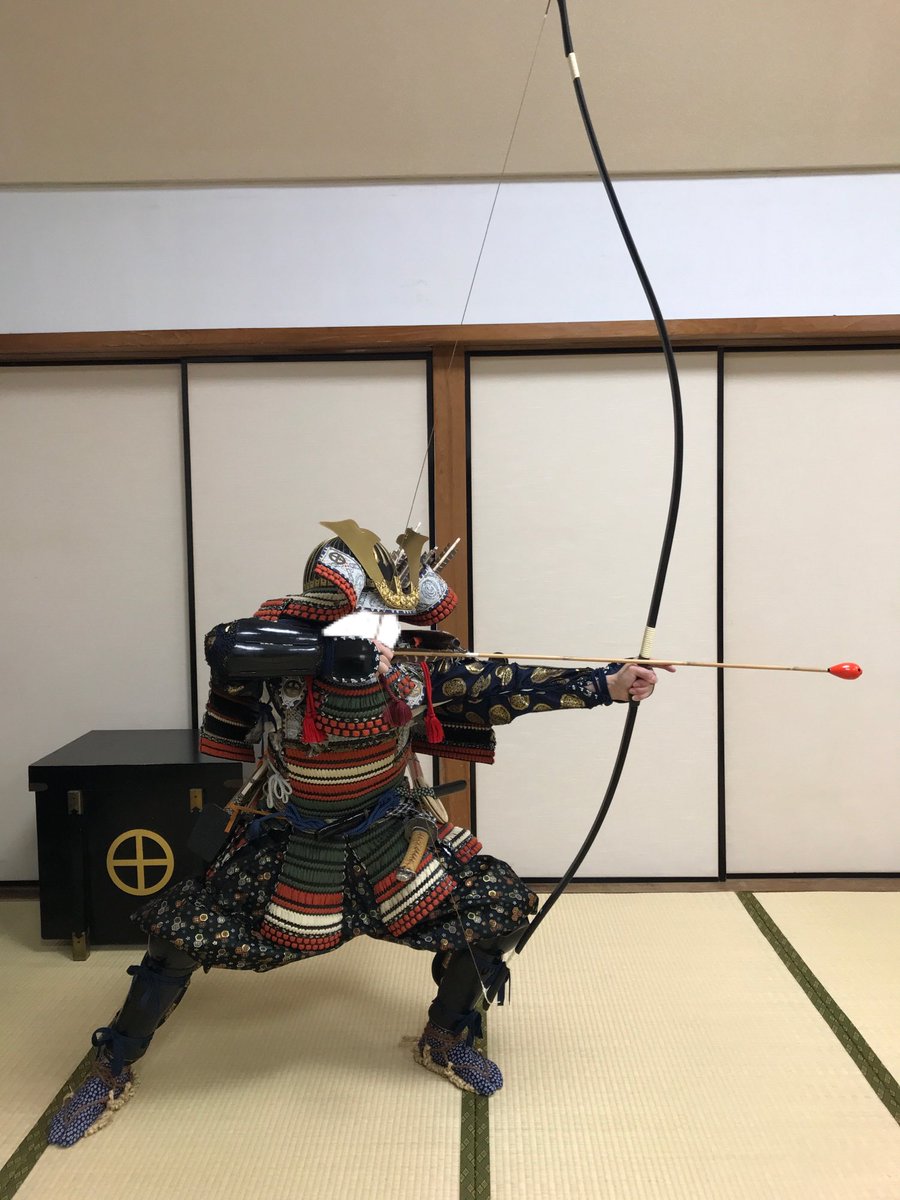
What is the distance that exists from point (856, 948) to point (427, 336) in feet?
6.53

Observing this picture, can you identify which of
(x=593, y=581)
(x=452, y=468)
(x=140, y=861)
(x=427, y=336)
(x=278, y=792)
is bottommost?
(x=140, y=861)

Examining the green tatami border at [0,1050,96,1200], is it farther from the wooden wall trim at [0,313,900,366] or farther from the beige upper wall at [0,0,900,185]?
the beige upper wall at [0,0,900,185]

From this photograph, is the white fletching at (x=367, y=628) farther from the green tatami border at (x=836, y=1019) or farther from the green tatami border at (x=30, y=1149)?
the green tatami border at (x=836, y=1019)

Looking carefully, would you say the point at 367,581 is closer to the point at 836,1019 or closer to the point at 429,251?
the point at 429,251

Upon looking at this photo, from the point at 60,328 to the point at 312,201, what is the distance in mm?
804

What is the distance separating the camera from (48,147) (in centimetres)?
241

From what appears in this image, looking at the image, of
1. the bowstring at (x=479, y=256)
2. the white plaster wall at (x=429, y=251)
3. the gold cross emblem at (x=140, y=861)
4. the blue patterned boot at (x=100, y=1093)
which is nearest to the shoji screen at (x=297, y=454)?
the bowstring at (x=479, y=256)

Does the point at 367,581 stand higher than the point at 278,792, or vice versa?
the point at 367,581

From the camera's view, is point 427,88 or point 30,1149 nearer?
point 30,1149

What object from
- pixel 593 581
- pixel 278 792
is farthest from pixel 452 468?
pixel 278 792

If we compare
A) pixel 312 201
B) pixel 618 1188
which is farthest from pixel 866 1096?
A: pixel 312 201

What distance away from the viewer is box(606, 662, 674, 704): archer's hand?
165 centimetres

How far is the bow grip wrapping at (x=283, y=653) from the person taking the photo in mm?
1519

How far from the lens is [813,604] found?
2.65m
